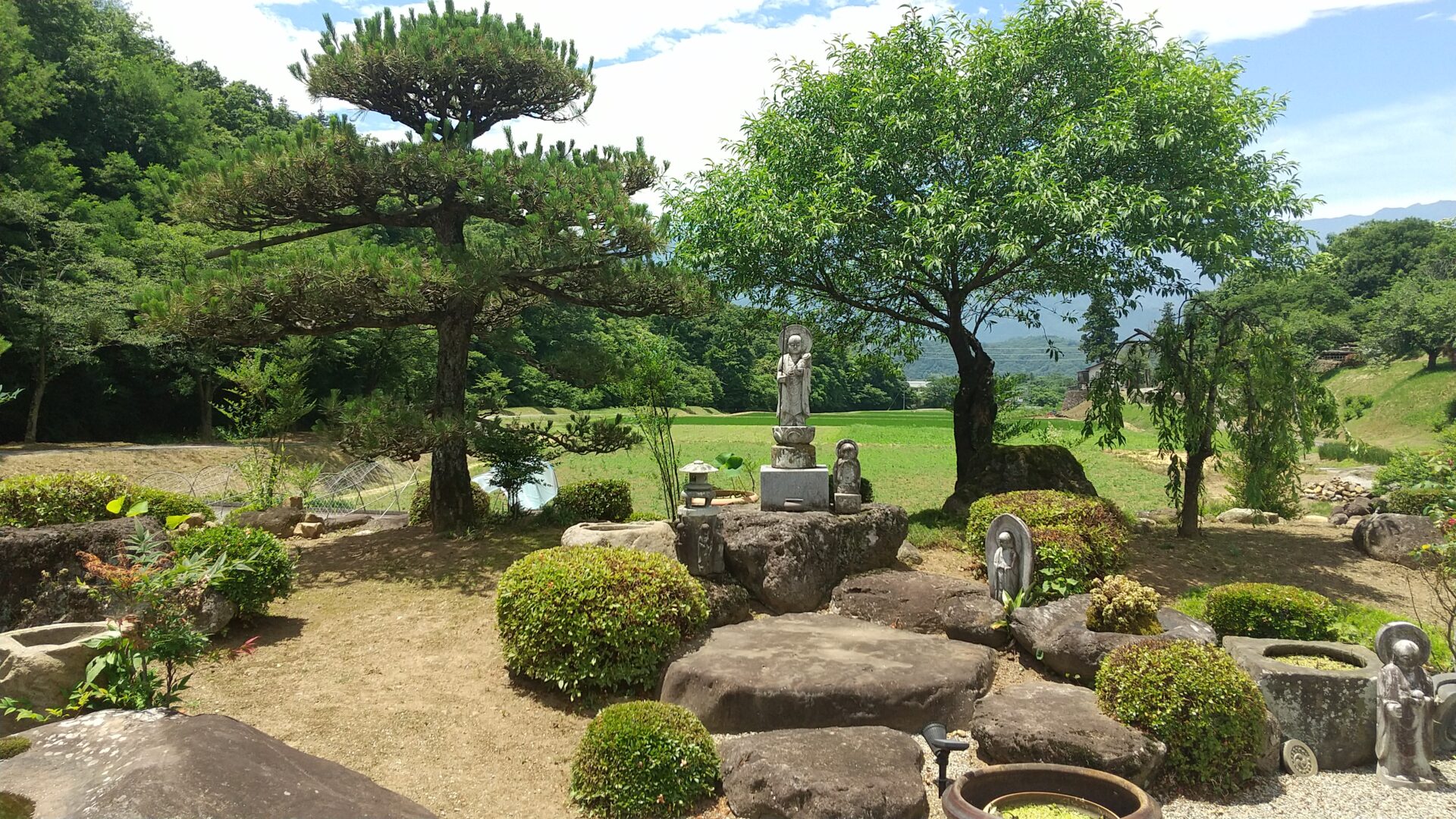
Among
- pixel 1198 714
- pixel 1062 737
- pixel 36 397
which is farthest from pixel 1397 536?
pixel 36 397

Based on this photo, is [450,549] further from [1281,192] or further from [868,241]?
[1281,192]

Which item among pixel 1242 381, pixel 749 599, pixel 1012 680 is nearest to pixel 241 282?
pixel 749 599

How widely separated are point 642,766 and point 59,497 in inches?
350

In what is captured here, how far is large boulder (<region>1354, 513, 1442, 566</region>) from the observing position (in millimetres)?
13023

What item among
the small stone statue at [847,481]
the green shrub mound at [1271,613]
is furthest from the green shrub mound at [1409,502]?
the small stone statue at [847,481]

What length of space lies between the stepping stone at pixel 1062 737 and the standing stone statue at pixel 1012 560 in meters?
2.66

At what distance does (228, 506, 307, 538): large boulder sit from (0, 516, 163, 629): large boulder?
221 inches

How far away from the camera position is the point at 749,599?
10.4 m

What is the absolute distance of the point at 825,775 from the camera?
5910mm

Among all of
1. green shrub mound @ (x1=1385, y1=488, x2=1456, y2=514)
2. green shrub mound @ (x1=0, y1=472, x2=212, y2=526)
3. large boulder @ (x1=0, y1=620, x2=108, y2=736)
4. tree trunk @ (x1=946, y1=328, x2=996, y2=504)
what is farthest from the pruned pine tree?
green shrub mound @ (x1=1385, y1=488, x2=1456, y2=514)

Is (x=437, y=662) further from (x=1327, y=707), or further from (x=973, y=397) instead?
(x=973, y=397)

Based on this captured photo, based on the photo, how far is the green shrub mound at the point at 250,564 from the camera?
8.92 metres

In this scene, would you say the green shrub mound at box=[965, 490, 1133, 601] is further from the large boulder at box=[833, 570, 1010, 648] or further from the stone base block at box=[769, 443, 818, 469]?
the stone base block at box=[769, 443, 818, 469]

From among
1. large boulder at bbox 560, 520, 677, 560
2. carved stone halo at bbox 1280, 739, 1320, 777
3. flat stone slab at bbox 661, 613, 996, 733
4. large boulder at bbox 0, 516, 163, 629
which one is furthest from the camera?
large boulder at bbox 560, 520, 677, 560
